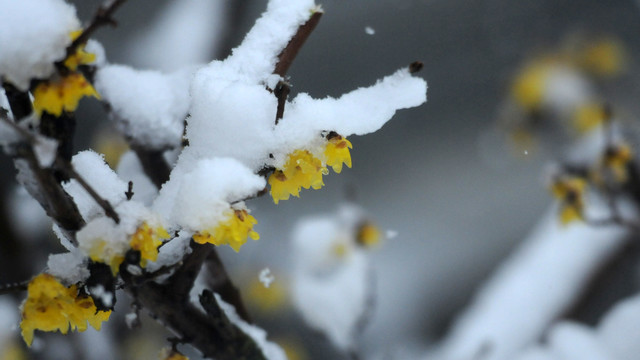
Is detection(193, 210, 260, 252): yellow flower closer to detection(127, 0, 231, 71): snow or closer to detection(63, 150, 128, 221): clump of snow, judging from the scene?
detection(63, 150, 128, 221): clump of snow

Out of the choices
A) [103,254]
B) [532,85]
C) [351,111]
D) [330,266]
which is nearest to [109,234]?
[103,254]

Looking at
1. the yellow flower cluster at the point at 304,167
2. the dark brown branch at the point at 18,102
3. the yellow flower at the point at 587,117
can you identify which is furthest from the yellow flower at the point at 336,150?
the yellow flower at the point at 587,117

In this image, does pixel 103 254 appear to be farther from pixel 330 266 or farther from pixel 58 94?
pixel 330 266

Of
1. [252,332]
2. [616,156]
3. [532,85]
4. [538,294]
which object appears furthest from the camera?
[532,85]

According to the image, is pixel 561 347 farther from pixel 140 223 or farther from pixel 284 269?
pixel 284 269

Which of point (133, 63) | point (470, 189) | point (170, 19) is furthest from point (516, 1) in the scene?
point (133, 63)

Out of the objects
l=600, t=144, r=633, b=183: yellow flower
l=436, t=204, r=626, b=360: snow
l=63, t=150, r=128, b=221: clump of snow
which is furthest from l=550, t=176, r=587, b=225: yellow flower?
l=63, t=150, r=128, b=221: clump of snow
